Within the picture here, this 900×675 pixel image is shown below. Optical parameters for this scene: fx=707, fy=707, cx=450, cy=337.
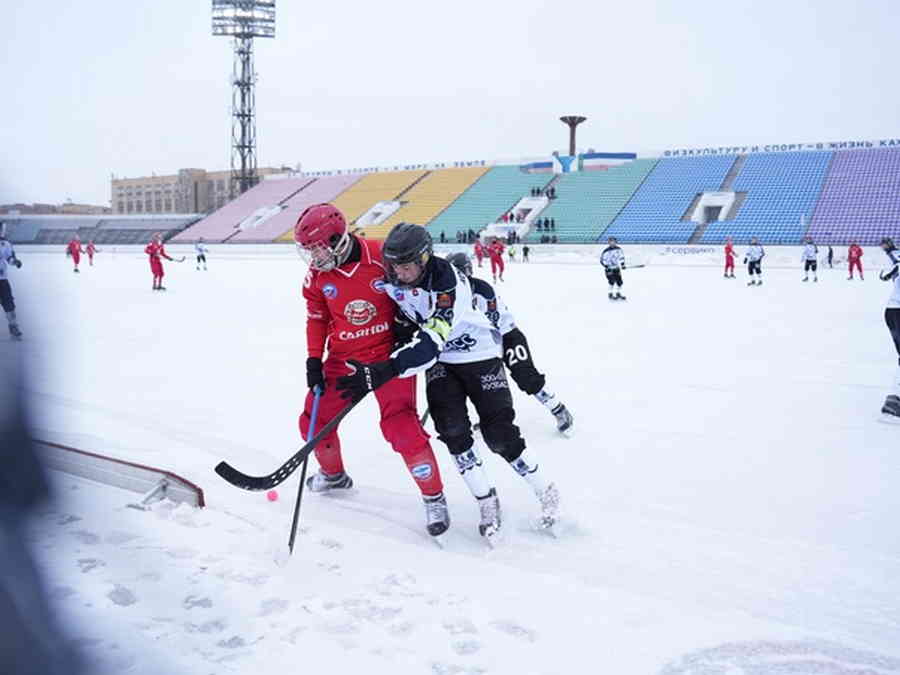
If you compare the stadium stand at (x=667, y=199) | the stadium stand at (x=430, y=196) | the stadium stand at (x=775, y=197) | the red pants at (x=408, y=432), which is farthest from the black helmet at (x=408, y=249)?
the stadium stand at (x=430, y=196)

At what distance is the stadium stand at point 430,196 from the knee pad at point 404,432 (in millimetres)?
A: 35541

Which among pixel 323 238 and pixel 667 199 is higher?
pixel 667 199

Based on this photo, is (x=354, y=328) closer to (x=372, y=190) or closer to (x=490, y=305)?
(x=490, y=305)

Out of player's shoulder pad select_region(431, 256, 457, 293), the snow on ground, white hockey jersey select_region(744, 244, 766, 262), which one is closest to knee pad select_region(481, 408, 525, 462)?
the snow on ground

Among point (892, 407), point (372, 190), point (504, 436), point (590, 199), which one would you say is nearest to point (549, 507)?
point (504, 436)

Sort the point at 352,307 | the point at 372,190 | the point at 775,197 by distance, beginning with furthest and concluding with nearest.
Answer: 1. the point at 372,190
2. the point at 775,197
3. the point at 352,307

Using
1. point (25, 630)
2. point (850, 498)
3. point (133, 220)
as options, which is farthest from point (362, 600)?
point (133, 220)

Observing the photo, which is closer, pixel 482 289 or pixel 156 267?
pixel 482 289

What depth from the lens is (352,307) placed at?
3.43 metres

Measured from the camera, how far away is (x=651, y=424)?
5070 mm

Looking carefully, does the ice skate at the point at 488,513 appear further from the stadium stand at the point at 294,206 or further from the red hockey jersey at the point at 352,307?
the stadium stand at the point at 294,206

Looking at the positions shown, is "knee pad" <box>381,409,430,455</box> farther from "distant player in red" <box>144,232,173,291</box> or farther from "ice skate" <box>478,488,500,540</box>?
"distant player in red" <box>144,232,173,291</box>

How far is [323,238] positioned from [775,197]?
34.1m

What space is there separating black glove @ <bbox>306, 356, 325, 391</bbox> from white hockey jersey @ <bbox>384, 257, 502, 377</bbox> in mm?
534
